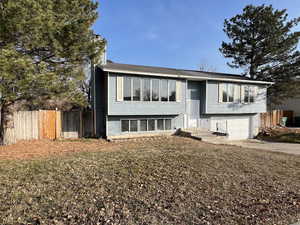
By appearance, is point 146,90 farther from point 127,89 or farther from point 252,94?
point 252,94

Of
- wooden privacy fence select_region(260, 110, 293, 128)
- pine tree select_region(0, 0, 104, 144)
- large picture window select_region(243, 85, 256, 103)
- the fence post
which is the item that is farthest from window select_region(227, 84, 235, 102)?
the fence post

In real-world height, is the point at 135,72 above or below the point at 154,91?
above

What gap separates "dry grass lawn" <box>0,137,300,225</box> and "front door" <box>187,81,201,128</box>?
872 centimetres

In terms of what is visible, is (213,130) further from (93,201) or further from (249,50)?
(93,201)

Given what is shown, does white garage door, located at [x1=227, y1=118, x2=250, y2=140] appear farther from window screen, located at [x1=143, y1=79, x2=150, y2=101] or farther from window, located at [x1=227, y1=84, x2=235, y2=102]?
window screen, located at [x1=143, y1=79, x2=150, y2=101]

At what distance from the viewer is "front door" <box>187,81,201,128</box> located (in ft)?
50.1

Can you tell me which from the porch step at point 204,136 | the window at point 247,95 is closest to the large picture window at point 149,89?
the porch step at point 204,136

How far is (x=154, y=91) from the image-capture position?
13.3 metres

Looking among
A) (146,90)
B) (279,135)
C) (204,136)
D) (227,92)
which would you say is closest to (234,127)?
(227,92)

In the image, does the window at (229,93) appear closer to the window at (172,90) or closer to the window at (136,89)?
the window at (172,90)

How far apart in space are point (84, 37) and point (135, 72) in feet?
12.4

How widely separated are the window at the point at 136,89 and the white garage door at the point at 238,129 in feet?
29.7

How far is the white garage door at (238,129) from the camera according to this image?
1723 cm

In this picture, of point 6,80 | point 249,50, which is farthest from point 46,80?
point 249,50
